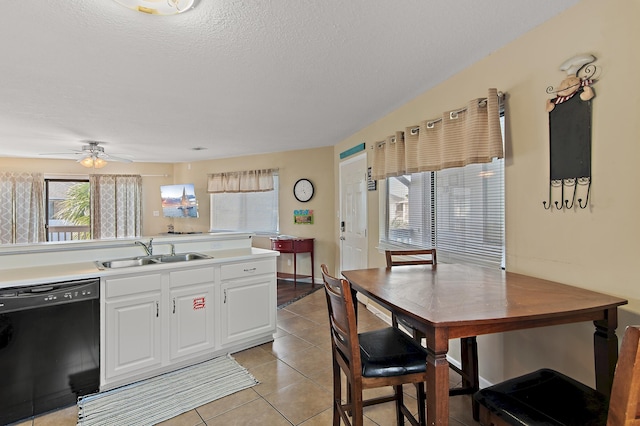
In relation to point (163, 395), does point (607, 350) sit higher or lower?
higher

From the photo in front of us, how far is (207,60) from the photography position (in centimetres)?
220

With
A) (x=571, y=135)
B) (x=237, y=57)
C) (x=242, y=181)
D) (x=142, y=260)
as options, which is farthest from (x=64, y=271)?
(x=242, y=181)

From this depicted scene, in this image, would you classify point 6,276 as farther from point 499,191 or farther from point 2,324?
point 499,191

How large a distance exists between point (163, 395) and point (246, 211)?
4.30m

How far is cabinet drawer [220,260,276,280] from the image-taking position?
108 inches

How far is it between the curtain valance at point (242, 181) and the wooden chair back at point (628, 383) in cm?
533

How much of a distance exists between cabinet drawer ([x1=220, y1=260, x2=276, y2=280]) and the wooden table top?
1215 millimetres

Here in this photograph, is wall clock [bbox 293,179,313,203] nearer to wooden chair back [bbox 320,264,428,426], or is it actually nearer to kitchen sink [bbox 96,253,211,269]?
kitchen sink [bbox 96,253,211,269]

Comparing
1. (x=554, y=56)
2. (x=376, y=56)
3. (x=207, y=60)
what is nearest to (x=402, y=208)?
(x=376, y=56)

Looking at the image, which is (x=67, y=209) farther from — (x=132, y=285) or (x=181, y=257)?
(x=132, y=285)

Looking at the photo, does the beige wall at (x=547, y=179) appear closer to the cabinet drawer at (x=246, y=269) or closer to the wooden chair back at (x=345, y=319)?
the wooden chair back at (x=345, y=319)

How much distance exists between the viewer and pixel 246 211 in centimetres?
625

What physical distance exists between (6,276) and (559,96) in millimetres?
3465

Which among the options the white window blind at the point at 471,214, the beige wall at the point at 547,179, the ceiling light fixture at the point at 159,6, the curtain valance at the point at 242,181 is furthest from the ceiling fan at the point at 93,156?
the beige wall at the point at 547,179
